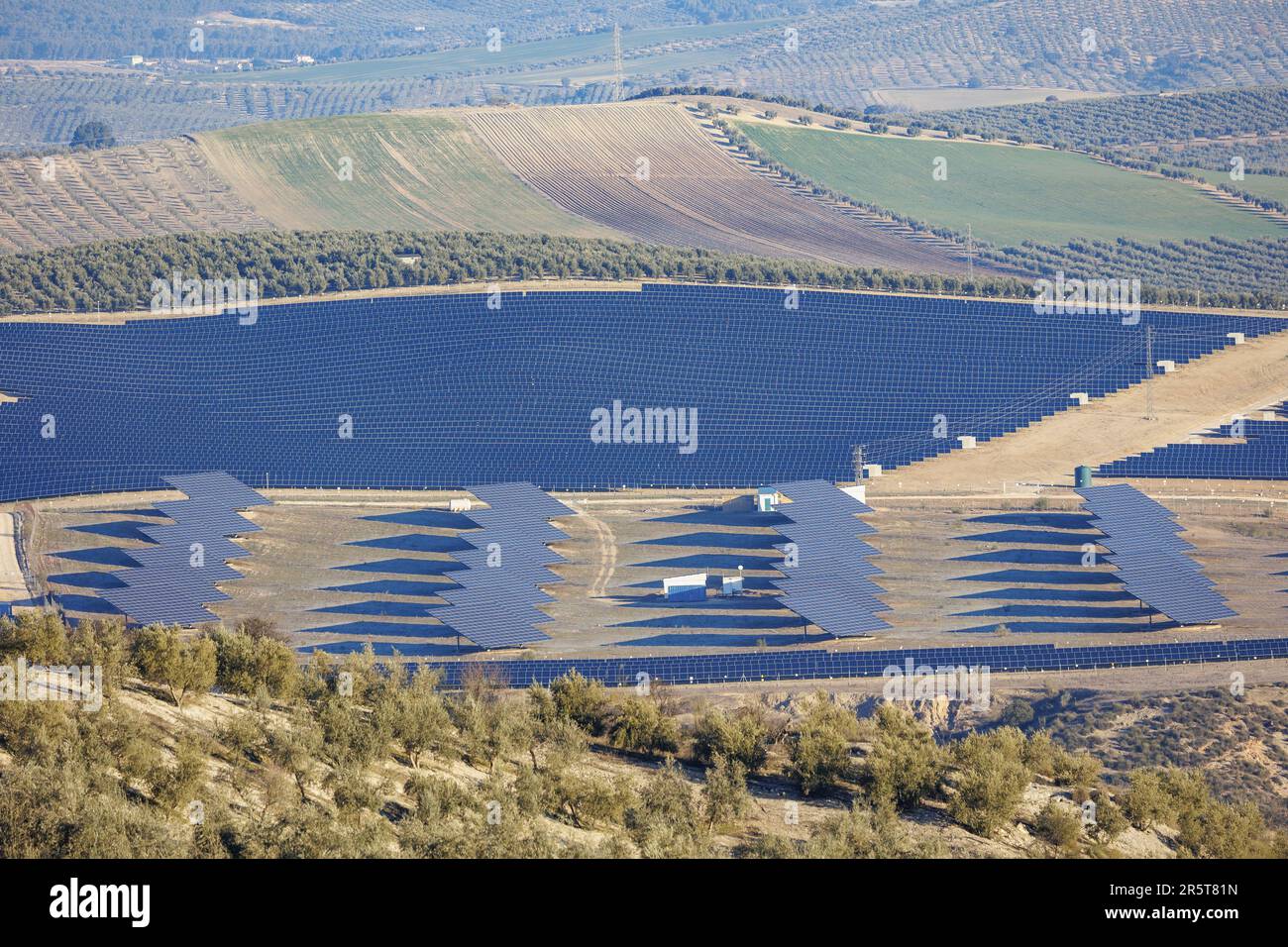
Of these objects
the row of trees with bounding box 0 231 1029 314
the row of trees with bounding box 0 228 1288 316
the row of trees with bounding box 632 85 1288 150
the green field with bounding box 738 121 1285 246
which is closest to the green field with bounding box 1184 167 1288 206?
the green field with bounding box 738 121 1285 246

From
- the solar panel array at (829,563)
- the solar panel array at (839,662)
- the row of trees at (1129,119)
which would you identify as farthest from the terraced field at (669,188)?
the solar panel array at (839,662)

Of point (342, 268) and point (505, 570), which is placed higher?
point (342, 268)

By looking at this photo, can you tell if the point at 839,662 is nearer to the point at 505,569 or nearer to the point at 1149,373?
the point at 505,569

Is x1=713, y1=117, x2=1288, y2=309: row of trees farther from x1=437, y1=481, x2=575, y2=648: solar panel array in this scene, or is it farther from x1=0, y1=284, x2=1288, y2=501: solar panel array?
x1=437, y1=481, x2=575, y2=648: solar panel array

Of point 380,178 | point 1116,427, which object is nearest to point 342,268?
point 380,178
